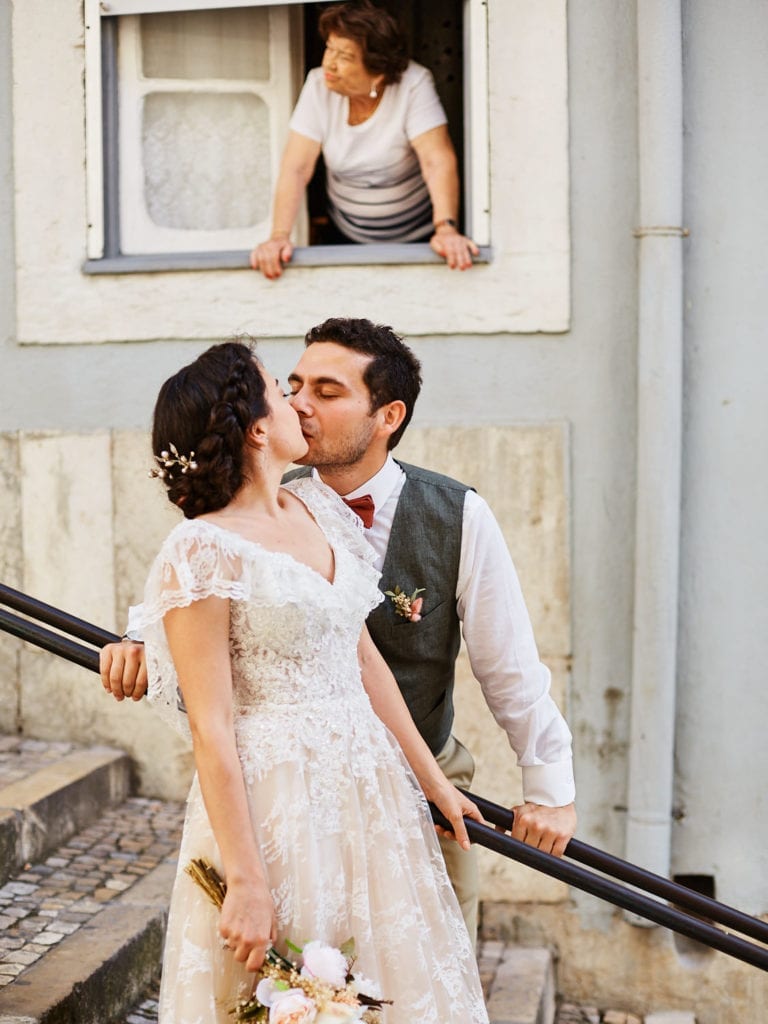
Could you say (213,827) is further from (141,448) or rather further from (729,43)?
(729,43)

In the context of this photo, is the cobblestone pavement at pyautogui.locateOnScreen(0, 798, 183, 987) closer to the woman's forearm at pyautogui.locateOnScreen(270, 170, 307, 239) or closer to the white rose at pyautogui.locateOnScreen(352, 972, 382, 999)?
the white rose at pyautogui.locateOnScreen(352, 972, 382, 999)

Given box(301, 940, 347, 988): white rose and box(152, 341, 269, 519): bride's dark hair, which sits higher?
box(152, 341, 269, 519): bride's dark hair

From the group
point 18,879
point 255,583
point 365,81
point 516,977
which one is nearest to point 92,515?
point 18,879

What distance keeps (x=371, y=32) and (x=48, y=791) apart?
284cm

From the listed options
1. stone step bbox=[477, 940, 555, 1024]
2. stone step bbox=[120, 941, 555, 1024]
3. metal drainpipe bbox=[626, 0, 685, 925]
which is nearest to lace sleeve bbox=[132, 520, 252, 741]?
stone step bbox=[120, 941, 555, 1024]

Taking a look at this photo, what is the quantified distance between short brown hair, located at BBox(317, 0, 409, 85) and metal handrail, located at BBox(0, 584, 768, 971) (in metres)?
Result: 2.95

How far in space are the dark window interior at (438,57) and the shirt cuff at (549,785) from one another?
123 inches

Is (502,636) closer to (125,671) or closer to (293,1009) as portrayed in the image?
(125,671)

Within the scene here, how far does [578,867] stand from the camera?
→ 2.50 meters

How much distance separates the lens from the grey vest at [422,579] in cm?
287

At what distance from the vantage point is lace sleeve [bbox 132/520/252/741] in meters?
2.09

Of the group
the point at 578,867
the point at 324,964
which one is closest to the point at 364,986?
the point at 324,964

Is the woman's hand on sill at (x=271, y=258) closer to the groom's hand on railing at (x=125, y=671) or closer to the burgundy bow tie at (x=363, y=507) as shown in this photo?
the burgundy bow tie at (x=363, y=507)

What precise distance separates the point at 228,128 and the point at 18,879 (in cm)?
287
